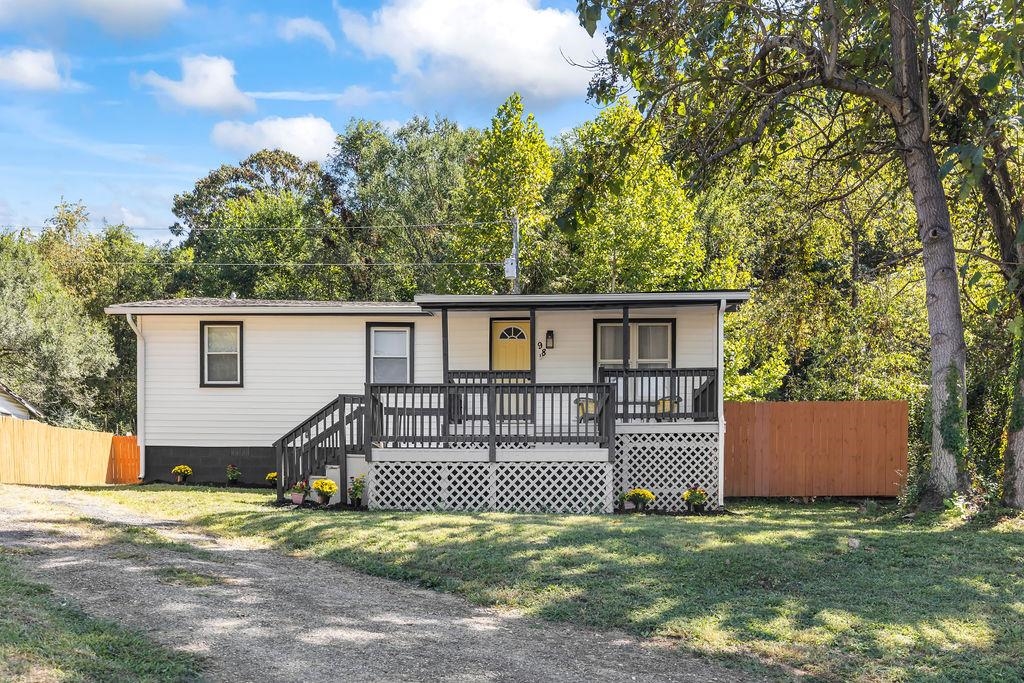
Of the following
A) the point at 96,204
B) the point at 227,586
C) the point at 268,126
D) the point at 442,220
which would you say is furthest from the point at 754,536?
the point at 268,126

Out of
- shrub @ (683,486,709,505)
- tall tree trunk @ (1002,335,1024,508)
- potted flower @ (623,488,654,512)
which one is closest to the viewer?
tall tree trunk @ (1002,335,1024,508)

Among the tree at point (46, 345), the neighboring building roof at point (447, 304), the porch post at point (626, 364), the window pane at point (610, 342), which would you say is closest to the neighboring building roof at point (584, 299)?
the neighboring building roof at point (447, 304)

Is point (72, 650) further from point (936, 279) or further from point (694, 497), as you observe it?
point (936, 279)

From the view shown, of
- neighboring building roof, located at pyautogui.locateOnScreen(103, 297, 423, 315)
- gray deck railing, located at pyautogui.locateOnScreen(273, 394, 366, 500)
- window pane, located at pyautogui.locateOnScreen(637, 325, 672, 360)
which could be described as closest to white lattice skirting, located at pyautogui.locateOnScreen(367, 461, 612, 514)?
gray deck railing, located at pyautogui.locateOnScreen(273, 394, 366, 500)

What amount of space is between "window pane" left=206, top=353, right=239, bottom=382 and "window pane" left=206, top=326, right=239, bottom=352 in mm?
137

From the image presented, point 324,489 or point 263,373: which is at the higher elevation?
point 263,373

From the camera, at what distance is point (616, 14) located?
464 inches

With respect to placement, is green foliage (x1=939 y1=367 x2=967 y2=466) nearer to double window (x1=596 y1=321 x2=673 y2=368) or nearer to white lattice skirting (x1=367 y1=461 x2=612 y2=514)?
white lattice skirting (x1=367 y1=461 x2=612 y2=514)

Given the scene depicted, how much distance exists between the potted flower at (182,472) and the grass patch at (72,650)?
10961mm

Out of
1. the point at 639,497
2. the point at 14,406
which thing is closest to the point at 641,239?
the point at 639,497

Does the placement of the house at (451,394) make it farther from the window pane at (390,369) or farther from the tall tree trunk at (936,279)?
the tall tree trunk at (936,279)

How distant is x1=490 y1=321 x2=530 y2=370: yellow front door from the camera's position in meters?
16.7

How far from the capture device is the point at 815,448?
16.1 m

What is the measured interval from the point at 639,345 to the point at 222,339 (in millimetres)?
8085
